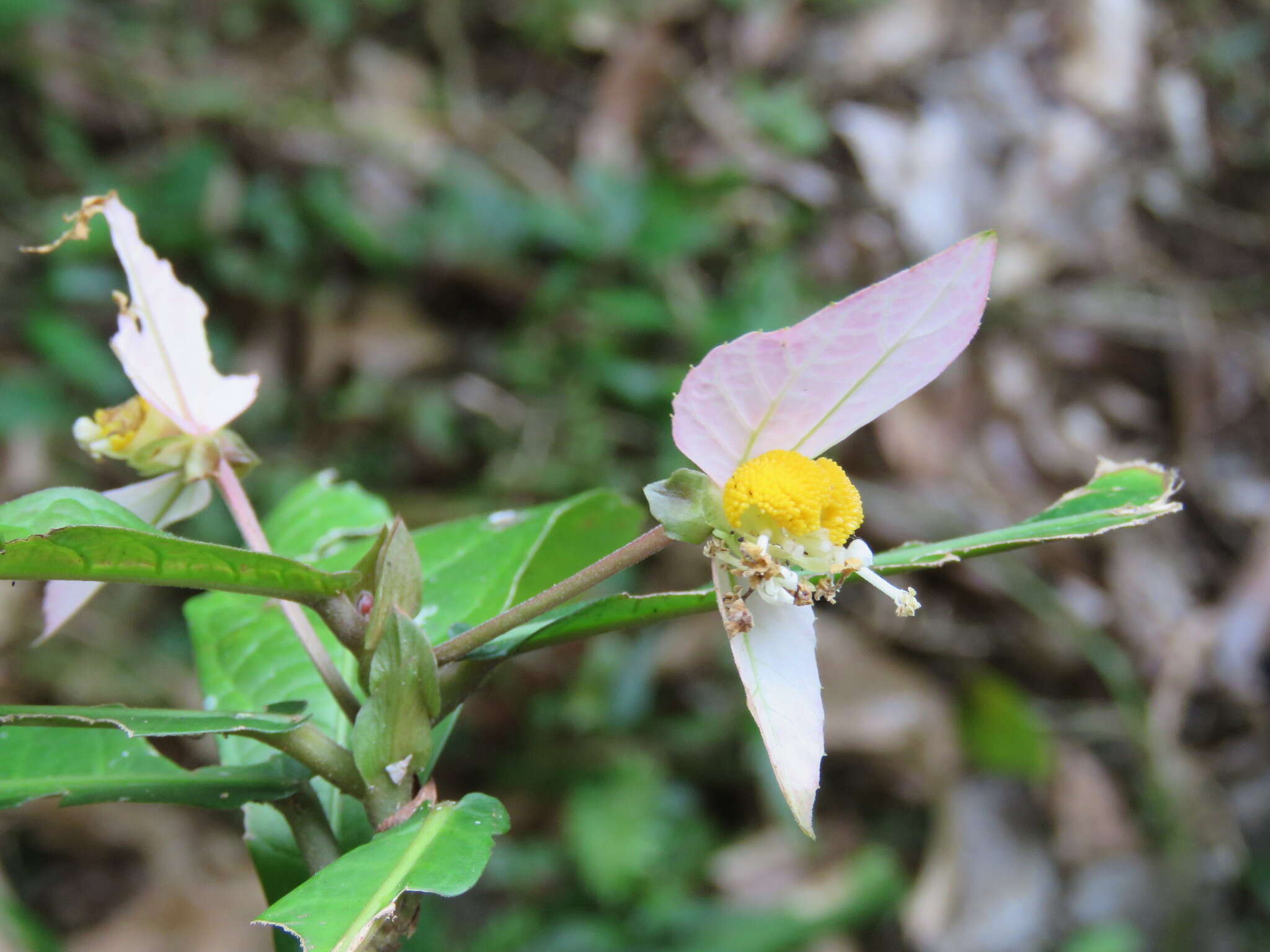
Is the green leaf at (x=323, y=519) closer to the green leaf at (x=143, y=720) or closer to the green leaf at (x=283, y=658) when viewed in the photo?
the green leaf at (x=283, y=658)

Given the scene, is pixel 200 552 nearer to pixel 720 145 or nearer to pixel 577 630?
pixel 577 630

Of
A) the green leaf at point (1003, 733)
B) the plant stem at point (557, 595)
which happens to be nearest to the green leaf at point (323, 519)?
the plant stem at point (557, 595)

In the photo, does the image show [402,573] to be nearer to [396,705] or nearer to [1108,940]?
[396,705]

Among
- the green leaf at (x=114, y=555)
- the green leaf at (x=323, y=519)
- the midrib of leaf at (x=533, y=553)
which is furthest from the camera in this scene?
the green leaf at (x=323, y=519)

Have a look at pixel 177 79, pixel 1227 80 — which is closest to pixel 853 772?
pixel 177 79

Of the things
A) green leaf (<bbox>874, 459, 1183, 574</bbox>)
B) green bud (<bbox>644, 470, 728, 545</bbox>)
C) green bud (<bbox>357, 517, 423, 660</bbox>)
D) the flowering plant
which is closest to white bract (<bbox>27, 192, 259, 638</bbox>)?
the flowering plant

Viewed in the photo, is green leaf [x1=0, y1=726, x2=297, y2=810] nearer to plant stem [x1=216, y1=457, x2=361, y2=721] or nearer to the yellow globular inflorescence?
plant stem [x1=216, y1=457, x2=361, y2=721]
